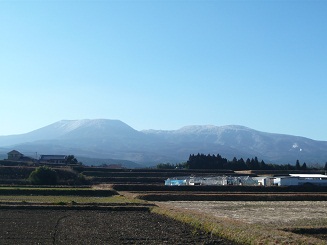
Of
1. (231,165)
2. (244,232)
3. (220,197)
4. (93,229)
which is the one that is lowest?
(93,229)

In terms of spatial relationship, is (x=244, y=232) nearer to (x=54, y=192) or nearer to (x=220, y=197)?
(x=220, y=197)

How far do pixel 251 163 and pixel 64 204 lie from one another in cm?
6288

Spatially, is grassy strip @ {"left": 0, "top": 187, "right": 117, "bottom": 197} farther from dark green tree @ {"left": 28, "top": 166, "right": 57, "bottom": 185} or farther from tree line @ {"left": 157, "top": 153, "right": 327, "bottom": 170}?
tree line @ {"left": 157, "top": 153, "right": 327, "bottom": 170}

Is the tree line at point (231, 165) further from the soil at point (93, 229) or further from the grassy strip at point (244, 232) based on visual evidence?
the grassy strip at point (244, 232)

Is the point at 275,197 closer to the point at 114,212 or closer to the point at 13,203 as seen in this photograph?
the point at 114,212

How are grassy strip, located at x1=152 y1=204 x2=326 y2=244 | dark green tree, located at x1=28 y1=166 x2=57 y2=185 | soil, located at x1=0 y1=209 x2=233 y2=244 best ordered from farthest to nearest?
dark green tree, located at x1=28 y1=166 x2=57 y2=185 < soil, located at x1=0 y1=209 x2=233 y2=244 < grassy strip, located at x1=152 y1=204 x2=326 y2=244

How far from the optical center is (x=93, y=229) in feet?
68.8

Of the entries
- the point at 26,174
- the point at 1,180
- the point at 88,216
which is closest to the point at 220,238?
the point at 88,216

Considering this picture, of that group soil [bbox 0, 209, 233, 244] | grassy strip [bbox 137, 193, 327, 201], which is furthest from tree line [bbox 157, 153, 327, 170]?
soil [bbox 0, 209, 233, 244]

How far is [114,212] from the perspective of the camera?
29750 mm

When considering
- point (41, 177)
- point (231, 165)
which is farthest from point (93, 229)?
point (231, 165)

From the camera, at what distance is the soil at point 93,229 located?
17797mm

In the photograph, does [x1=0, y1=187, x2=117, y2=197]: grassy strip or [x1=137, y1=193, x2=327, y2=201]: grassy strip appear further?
[x1=0, y1=187, x2=117, y2=197]: grassy strip

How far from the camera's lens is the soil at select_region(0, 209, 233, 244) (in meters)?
17.8
